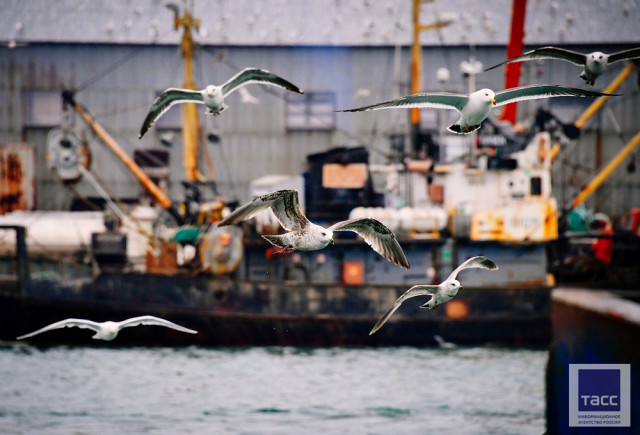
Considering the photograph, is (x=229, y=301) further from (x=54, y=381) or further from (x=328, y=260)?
(x=54, y=381)

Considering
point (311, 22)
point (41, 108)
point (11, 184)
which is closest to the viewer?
point (11, 184)

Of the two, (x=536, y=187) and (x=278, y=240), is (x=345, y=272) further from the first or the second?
(x=278, y=240)

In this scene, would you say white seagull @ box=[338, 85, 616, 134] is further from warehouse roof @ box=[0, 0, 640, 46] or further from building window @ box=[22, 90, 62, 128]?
building window @ box=[22, 90, 62, 128]

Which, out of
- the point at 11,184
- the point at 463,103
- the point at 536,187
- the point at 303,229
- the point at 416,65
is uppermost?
the point at 416,65

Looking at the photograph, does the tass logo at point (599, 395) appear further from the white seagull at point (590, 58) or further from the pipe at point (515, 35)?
the pipe at point (515, 35)

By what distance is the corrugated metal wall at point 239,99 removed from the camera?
35656 mm

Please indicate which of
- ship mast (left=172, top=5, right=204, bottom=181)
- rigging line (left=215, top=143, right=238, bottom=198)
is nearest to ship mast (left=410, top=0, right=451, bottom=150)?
ship mast (left=172, top=5, right=204, bottom=181)

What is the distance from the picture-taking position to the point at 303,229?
34.1ft

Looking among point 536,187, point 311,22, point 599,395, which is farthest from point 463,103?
point 311,22

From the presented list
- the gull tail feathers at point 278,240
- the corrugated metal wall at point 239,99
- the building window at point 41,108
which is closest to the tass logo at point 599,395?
the gull tail feathers at point 278,240

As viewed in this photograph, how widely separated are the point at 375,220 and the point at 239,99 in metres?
25.9

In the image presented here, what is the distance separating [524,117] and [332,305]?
12643 mm

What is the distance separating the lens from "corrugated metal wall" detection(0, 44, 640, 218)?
3566cm

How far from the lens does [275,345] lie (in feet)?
87.7
